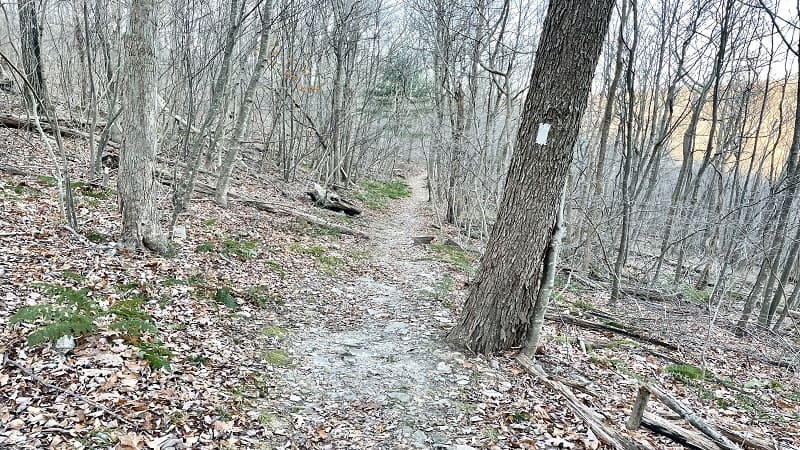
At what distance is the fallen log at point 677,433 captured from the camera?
3.62 metres

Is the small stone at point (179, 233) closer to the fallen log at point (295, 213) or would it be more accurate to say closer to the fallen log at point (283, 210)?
the fallen log at point (283, 210)

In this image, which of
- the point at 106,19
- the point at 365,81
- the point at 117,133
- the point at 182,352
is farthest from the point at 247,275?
the point at 365,81

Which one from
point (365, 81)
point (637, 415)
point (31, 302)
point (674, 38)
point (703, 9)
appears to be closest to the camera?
point (637, 415)

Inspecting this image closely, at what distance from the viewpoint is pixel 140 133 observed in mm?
5945

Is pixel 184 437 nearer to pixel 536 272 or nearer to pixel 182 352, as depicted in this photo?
pixel 182 352

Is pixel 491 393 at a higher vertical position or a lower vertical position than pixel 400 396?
higher

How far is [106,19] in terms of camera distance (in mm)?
9281

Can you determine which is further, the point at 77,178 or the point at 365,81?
the point at 365,81

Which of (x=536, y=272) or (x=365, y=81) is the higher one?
(x=365, y=81)

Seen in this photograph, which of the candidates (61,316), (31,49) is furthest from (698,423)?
(31,49)

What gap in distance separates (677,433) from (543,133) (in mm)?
2915

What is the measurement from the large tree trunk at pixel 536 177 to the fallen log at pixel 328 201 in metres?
9.61

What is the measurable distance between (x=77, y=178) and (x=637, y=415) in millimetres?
9403

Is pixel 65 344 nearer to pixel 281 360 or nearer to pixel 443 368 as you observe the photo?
pixel 281 360
